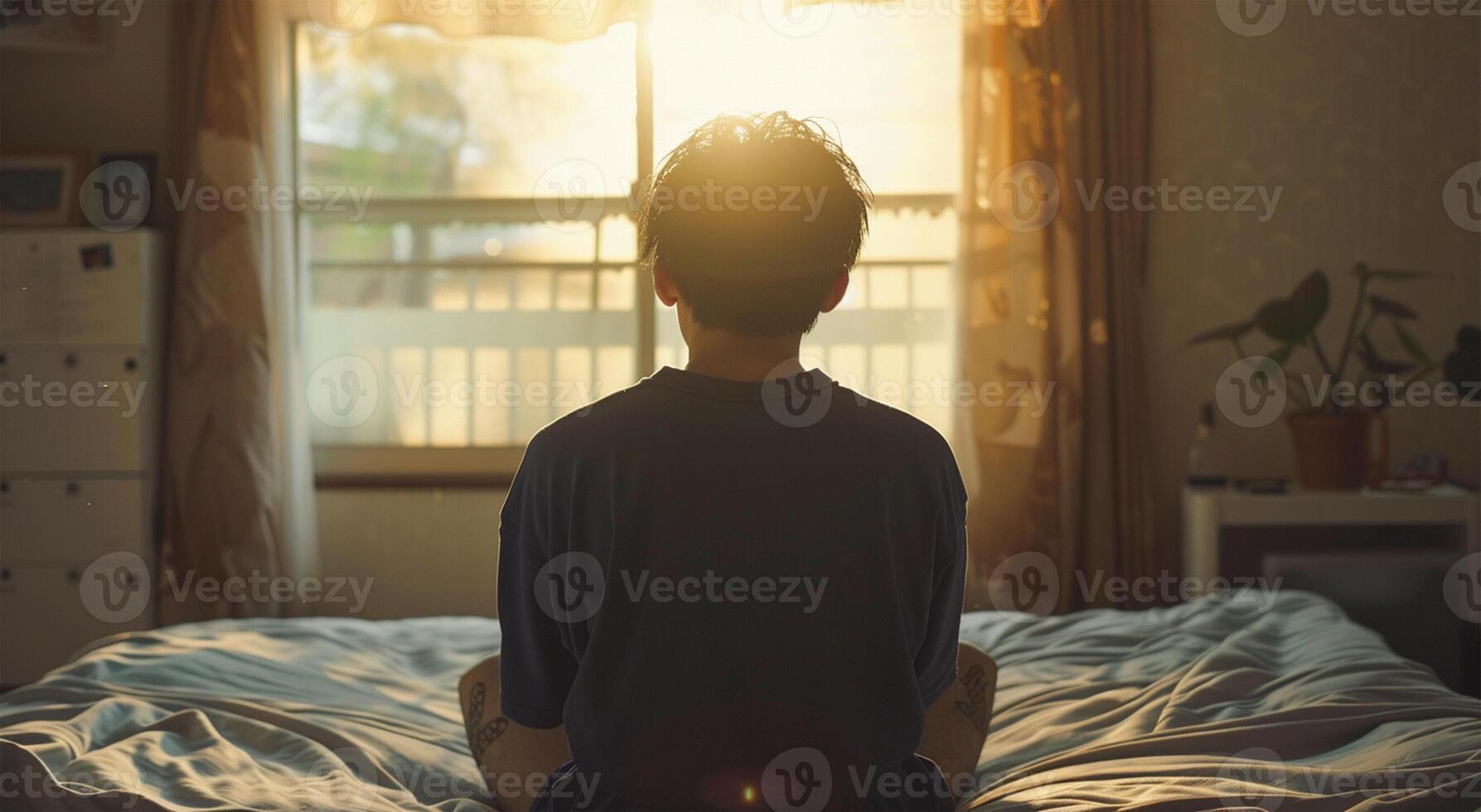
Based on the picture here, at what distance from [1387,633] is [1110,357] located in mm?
990

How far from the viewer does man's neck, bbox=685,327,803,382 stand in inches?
37.4

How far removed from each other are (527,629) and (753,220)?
394 millimetres

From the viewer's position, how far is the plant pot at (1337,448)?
9.80 ft

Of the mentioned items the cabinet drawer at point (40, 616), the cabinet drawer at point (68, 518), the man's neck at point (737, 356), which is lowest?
the cabinet drawer at point (40, 616)

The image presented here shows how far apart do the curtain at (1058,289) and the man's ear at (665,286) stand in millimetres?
2506

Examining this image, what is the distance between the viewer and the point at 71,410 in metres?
3.28

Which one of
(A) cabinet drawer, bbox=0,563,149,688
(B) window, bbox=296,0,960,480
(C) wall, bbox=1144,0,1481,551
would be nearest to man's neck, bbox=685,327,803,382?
(B) window, bbox=296,0,960,480

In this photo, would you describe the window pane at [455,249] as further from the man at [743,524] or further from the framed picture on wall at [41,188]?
the man at [743,524]

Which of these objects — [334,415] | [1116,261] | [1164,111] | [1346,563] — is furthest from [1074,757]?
[334,415]

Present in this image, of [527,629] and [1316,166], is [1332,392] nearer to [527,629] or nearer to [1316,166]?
[1316,166]

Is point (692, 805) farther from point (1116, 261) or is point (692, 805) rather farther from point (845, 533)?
point (1116, 261)

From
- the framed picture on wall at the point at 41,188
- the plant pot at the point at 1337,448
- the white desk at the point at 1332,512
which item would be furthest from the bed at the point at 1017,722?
the framed picture on wall at the point at 41,188

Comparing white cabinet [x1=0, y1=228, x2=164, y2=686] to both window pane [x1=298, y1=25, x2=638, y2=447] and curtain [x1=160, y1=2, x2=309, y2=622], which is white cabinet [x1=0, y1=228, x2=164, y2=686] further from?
window pane [x1=298, y1=25, x2=638, y2=447]

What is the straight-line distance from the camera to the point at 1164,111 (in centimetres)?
345
